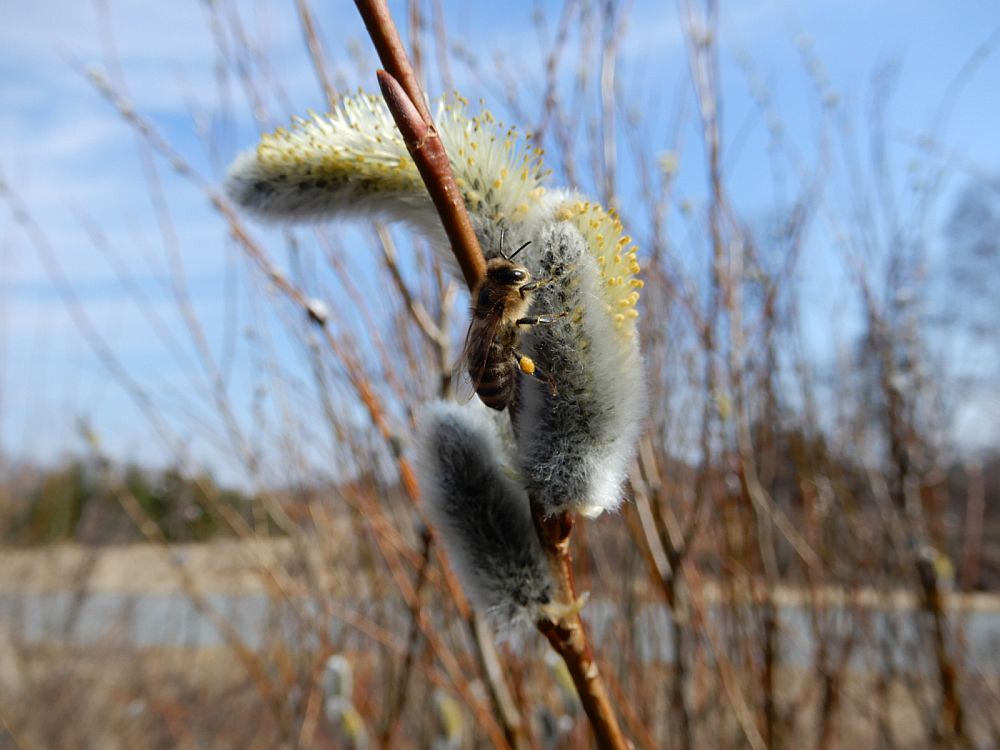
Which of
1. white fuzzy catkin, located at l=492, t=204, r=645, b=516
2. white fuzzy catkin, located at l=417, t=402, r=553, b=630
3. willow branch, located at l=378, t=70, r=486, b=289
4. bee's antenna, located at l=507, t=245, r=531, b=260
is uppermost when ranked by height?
willow branch, located at l=378, t=70, r=486, b=289

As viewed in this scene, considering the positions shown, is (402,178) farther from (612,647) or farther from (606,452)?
(612,647)

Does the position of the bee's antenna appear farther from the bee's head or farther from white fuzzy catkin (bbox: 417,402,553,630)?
white fuzzy catkin (bbox: 417,402,553,630)

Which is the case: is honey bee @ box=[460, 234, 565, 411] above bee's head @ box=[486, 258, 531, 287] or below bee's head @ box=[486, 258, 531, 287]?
below

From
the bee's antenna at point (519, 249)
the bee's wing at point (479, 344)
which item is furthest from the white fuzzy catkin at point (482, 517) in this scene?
the bee's antenna at point (519, 249)

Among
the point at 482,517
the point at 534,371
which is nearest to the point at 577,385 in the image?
the point at 534,371

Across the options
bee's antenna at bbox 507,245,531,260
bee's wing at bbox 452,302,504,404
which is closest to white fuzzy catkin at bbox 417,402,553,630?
bee's wing at bbox 452,302,504,404

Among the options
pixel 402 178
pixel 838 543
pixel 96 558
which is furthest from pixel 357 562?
pixel 96 558

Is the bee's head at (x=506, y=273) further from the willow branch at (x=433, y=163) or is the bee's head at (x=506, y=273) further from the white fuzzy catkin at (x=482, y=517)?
the white fuzzy catkin at (x=482, y=517)
